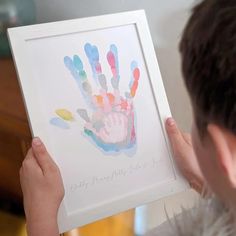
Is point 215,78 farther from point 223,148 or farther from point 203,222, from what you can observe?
point 203,222

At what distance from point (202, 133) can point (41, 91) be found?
296 mm

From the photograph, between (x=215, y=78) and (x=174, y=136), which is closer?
(x=215, y=78)

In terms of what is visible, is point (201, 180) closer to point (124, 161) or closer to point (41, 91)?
point (124, 161)

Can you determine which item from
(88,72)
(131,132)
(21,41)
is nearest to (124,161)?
(131,132)

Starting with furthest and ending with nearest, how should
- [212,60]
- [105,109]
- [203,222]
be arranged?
[105,109] → [203,222] → [212,60]

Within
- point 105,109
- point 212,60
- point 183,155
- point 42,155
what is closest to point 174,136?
point 183,155

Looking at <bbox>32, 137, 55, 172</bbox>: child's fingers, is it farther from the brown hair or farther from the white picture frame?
the brown hair

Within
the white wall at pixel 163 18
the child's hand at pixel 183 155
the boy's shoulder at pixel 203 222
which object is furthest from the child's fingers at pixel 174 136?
the white wall at pixel 163 18

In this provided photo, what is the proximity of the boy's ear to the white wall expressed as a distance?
0.48 meters

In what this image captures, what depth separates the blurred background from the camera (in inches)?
36.5

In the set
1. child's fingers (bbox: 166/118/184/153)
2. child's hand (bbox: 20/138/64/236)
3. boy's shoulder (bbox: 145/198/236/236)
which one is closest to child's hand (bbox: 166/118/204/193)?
child's fingers (bbox: 166/118/184/153)

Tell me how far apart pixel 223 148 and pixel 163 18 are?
1.74 feet

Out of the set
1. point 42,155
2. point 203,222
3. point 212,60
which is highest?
point 212,60

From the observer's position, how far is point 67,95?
0.77 meters
